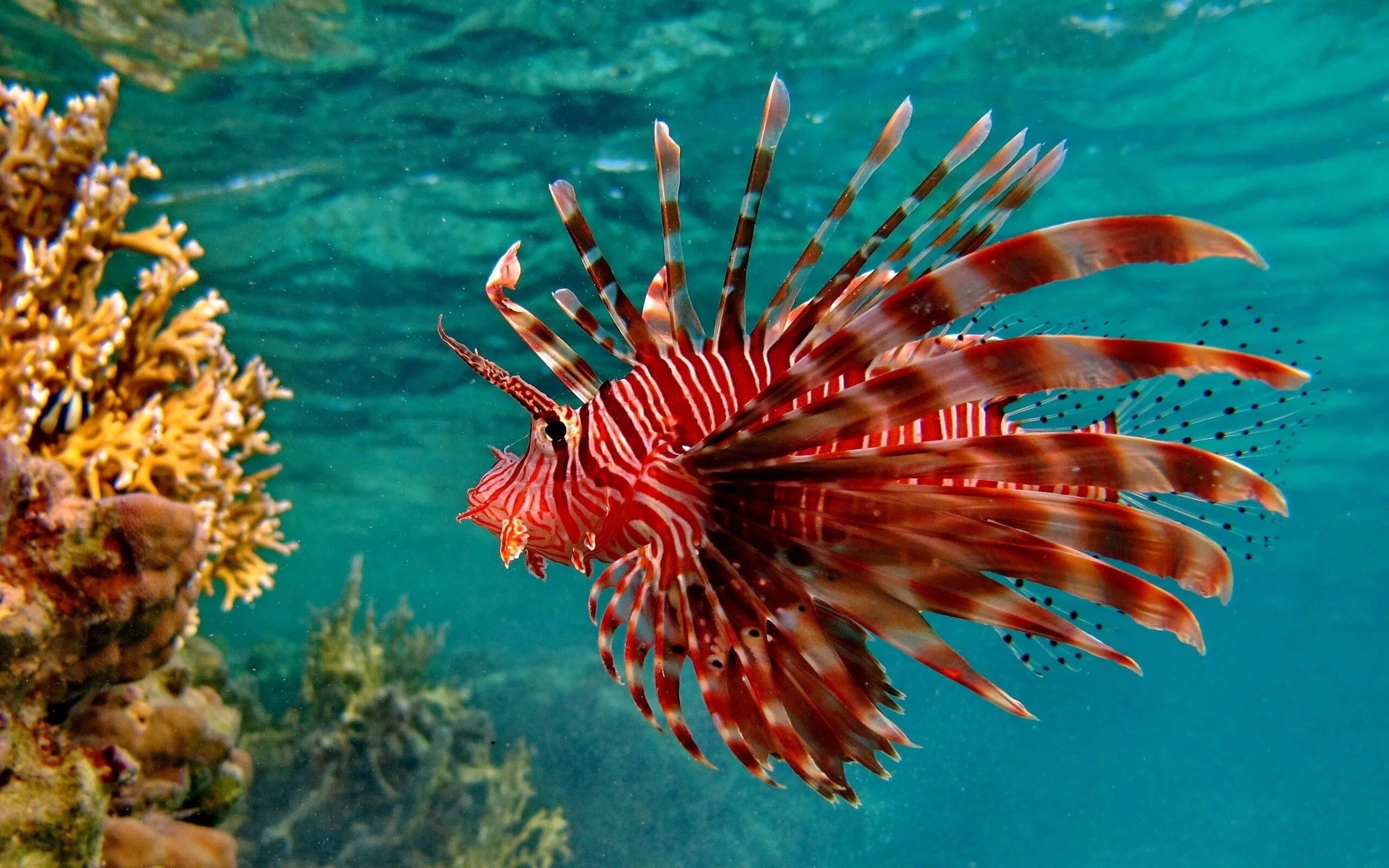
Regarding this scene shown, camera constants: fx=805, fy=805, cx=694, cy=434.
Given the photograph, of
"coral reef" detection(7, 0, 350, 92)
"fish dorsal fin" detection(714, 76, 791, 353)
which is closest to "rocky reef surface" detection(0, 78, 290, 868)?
"fish dorsal fin" detection(714, 76, 791, 353)

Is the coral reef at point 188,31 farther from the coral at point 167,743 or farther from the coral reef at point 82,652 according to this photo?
the coral reef at point 82,652

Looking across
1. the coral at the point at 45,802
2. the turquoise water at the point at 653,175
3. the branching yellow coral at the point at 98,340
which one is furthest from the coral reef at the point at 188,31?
the coral at the point at 45,802

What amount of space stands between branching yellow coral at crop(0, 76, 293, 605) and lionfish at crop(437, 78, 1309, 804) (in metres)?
1.99

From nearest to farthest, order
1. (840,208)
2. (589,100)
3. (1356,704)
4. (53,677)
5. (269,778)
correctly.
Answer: (840,208)
(53,677)
(269,778)
(589,100)
(1356,704)

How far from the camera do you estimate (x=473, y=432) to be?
21422 mm

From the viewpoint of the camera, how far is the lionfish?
1.45m

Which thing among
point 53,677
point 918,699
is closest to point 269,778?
point 53,677

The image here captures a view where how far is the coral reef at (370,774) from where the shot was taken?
294 inches

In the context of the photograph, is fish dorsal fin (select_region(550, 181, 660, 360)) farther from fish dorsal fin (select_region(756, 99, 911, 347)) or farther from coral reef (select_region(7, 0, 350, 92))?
coral reef (select_region(7, 0, 350, 92))

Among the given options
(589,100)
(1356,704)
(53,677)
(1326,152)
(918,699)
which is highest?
(589,100)

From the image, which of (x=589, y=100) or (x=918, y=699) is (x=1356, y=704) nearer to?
(x=918, y=699)

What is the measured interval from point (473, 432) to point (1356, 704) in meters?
69.9

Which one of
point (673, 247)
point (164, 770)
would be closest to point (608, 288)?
point (673, 247)

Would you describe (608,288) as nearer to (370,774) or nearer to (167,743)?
(167,743)
